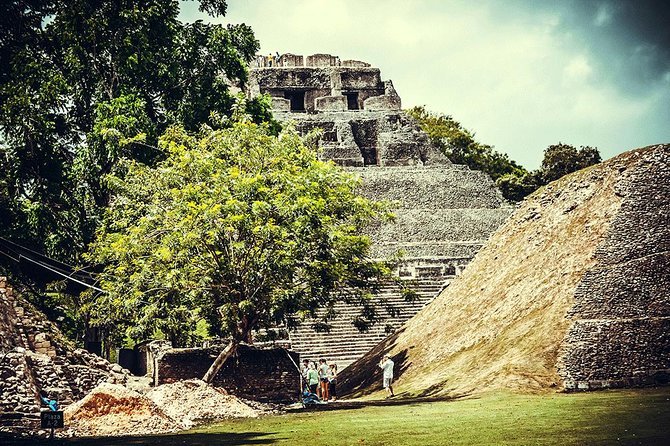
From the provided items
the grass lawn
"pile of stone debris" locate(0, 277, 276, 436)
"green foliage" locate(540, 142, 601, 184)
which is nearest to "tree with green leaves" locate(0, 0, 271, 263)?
"pile of stone debris" locate(0, 277, 276, 436)

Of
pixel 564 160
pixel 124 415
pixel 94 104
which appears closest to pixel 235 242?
pixel 124 415

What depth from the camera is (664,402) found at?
453 inches

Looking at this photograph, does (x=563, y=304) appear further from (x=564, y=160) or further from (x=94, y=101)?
(x=564, y=160)

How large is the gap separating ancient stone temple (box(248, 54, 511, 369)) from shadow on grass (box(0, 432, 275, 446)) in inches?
405

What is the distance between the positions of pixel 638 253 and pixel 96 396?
11.9 meters

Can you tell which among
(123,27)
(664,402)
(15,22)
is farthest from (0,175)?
(664,402)

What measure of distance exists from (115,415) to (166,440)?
7.29ft

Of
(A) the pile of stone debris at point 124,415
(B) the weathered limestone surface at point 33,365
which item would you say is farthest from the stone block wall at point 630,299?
(B) the weathered limestone surface at point 33,365

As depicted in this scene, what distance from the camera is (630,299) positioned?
1656cm

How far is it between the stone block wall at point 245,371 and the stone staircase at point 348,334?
183 inches

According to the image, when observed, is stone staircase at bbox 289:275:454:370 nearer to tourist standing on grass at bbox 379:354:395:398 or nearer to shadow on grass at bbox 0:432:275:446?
tourist standing on grass at bbox 379:354:395:398

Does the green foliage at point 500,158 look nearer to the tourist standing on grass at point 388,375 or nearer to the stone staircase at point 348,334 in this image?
the stone staircase at point 348,334

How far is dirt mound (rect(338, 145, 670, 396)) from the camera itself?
15383 millimetres

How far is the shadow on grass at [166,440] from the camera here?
9.64m
